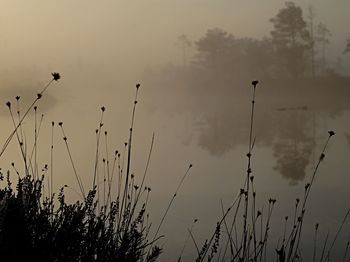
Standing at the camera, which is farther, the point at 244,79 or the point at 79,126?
the point at 244,79

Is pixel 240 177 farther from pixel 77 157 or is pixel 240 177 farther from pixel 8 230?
pixel 8 230

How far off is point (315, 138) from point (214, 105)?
19883mm

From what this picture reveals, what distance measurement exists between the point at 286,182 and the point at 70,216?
505 centimetres

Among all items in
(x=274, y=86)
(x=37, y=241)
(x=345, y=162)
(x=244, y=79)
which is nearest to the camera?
(x=37, y=241)

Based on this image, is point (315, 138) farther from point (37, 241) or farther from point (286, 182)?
point (37, 241)

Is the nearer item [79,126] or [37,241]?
[37,241]

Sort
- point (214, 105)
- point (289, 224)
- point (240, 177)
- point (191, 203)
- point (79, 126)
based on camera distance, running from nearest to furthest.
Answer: point (289, 224), point (191, 203), point (240, 177), point (79, 126), point (214, 105)

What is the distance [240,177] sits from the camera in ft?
27.0

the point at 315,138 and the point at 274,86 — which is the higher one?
the point at 274,86

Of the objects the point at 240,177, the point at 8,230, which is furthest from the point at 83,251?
the point at 240,177

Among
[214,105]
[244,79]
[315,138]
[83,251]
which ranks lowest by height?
[83,251]

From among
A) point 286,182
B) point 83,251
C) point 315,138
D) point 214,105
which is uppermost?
point 214,105

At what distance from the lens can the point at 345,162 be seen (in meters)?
10.0

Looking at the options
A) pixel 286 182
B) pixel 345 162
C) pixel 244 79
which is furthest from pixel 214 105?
pixel 286 182
